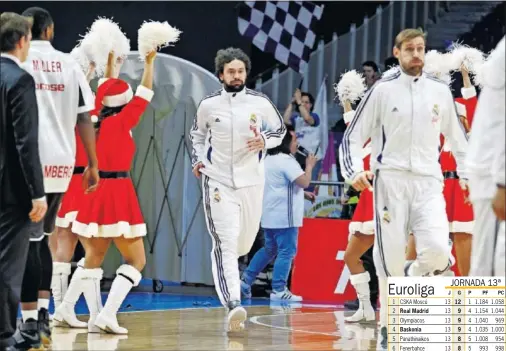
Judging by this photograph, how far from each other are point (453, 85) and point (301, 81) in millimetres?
1924

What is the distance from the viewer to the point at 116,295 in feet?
28.8

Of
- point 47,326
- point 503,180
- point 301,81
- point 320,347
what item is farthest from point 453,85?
point 503,180

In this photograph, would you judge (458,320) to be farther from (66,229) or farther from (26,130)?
(66,229)

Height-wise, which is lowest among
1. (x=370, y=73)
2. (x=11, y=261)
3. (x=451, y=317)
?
(x=451, y=317)

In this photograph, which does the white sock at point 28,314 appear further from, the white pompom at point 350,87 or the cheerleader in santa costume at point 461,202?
the cheerleader in santa costume at point 461,202

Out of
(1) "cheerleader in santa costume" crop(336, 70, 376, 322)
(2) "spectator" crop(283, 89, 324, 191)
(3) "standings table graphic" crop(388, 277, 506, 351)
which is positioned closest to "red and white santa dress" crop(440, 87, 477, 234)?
(1) "cheerleader in santa costume" crop(336, 70, 376, 322)

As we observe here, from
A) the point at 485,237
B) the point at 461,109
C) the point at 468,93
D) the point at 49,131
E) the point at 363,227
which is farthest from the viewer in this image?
the point at 468,93

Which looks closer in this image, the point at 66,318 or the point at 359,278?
the point at 66,318

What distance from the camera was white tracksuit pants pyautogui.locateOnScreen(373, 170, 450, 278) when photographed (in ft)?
25.2

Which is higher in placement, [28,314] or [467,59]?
[467,59]

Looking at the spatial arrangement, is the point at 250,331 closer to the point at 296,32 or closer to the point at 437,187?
the point at 437,187

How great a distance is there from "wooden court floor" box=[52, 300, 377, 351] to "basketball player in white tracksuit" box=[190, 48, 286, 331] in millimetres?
417

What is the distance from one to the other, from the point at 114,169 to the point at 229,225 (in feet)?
3.33

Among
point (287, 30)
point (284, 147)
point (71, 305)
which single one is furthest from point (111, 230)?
point (287, 30)
